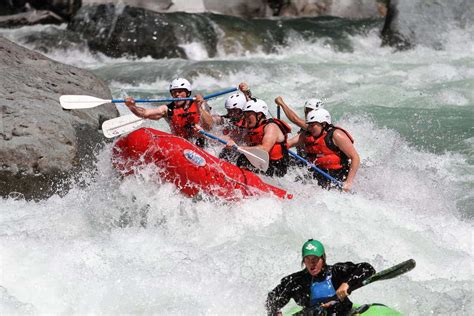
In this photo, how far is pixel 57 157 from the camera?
679 cm

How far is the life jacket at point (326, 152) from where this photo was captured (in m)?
6.64

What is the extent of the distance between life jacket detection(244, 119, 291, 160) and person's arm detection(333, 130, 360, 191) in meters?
0.43

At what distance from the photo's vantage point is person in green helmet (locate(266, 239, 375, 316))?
4141 mm

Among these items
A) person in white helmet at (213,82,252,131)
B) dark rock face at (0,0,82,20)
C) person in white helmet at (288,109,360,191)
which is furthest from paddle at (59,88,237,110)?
dark rock face at (0,0,82,20)

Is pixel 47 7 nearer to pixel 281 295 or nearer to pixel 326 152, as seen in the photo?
pixel 326 152

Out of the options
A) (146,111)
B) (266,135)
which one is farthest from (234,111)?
(146,111)

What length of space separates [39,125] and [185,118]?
4.13ft

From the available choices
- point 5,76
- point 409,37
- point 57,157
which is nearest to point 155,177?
point 57,157

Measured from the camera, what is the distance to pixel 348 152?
6.58m

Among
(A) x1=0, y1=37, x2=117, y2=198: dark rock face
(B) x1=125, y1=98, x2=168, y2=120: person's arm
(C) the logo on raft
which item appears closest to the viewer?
(C) the logo on raft

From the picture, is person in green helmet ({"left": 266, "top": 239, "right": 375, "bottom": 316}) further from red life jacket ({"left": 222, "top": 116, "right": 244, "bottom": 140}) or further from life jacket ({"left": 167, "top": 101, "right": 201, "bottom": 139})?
life jacket ({"left": 167, "top": 101, "right": 201, "bottom": 139})

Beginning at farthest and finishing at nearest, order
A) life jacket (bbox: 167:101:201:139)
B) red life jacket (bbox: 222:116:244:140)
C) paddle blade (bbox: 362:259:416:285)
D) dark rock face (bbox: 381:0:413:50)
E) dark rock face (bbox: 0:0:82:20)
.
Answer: dark rock face (bbox: 0:0:82:20), dark rock face (bbox: 381:0:413:50), life jacket (bbox: 167:101:201:139), red life jacket (bbox: 222:116:244:140), paddle blade (bbox: 362:259:416:285)

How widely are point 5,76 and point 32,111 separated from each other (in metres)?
0.63

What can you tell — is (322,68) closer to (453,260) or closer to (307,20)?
(307,20)
